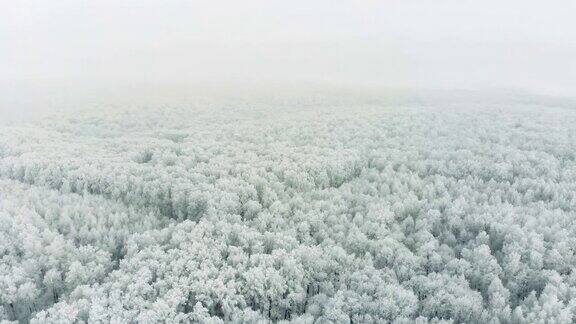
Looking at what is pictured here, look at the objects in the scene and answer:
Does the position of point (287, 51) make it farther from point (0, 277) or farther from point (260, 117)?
point (0, 277)

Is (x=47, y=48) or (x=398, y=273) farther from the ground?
(x=47, y=48)

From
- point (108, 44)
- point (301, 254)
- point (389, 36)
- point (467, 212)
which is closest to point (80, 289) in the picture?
point (301, 254)

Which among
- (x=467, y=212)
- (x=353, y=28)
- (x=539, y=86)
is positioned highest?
(x=353, y=28)

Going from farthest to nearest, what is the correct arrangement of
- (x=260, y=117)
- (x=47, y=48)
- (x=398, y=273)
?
(x=47, y=48) → (x=260, y=117) → (x=398, y=273)

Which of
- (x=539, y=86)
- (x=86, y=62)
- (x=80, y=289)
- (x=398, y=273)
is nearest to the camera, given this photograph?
(x=80, y=289)

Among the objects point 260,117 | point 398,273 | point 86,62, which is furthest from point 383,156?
point 86,62

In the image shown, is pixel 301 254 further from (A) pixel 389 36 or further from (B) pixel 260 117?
(A) pixel 389 36

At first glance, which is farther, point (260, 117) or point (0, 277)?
point (260, 117)
